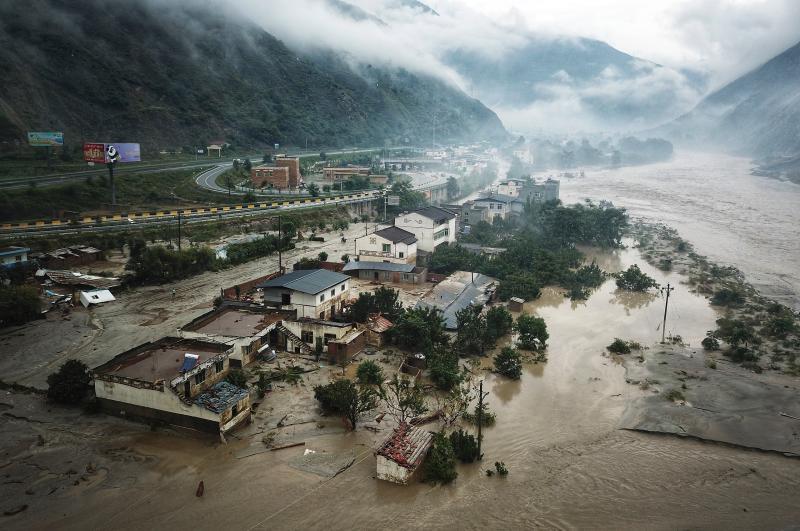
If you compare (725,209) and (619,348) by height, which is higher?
(725,209)

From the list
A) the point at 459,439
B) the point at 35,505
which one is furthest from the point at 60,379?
the point at 459,439

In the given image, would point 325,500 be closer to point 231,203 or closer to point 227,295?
point 227,295

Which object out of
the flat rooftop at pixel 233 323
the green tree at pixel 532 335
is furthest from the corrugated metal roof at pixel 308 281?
the green tree at pixel 532 335

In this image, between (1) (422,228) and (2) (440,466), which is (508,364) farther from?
(1) (422,228)

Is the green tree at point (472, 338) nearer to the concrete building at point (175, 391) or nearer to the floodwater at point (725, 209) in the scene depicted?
the concrete building at point (175, 391)

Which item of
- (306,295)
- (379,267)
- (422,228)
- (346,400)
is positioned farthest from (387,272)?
(346,400)

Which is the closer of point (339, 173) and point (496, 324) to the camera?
point (496, 324)

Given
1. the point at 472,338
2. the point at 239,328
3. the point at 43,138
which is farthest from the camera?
the point at 43,138
